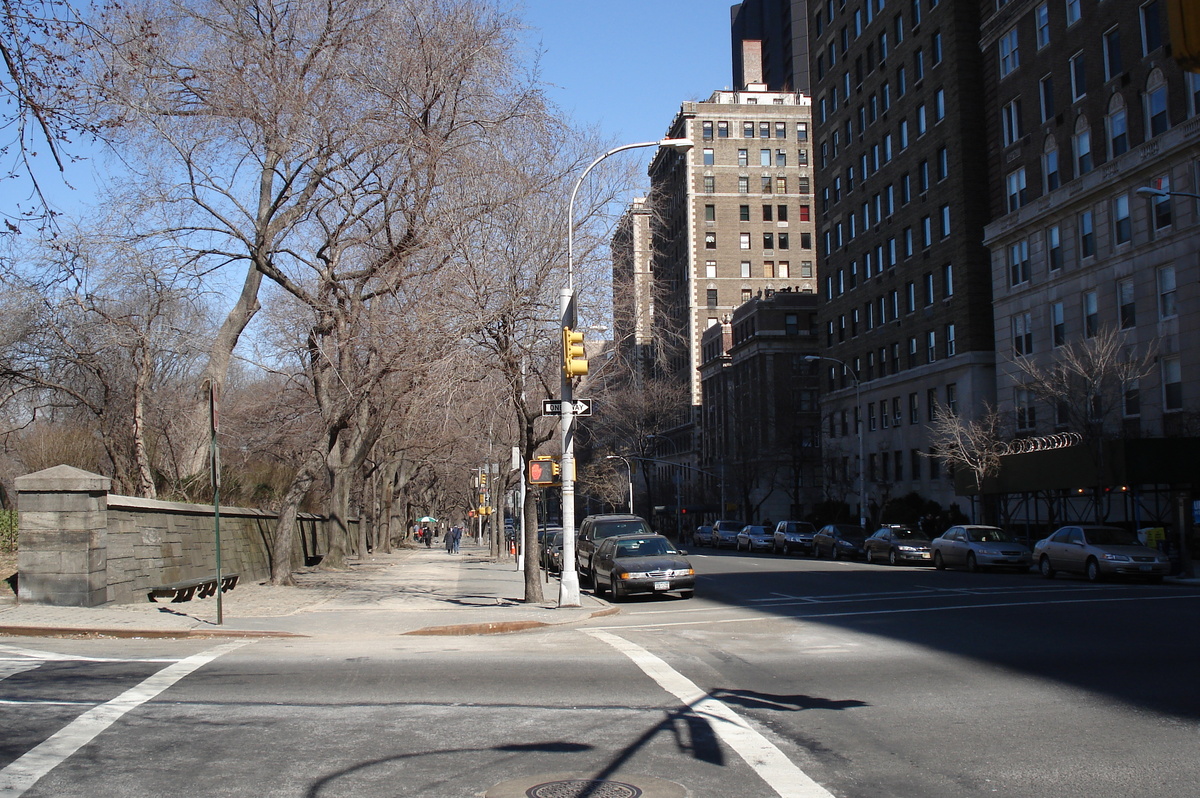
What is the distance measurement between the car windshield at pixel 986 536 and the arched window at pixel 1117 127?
16.8 m

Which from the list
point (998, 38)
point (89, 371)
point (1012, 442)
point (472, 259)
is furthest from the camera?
point (998, 38)

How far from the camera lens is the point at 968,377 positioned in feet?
170

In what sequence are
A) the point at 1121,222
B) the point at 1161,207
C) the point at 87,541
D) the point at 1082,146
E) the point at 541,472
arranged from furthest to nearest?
1. the point at 1082,146
2. the point at 1121,222
3. the point at 1161,207
4. the point at 541,472
5. the point at 87,541

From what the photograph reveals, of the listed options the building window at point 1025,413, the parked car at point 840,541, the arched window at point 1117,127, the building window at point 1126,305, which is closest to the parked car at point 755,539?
the parked car at point 840,541

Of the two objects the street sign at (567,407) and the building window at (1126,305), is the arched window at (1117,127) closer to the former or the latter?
the building window at (1126,305)

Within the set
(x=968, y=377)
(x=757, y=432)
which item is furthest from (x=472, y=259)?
(x=757, y=432)

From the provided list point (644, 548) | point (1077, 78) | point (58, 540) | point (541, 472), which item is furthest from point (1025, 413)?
point (58, 540)

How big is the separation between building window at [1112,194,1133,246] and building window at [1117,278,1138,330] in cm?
159

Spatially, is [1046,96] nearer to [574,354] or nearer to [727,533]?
[727,533]

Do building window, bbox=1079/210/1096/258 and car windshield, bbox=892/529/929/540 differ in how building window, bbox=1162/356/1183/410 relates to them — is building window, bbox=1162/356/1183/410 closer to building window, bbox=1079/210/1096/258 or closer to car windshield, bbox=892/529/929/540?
building window, bbox=1079/210/1096/258

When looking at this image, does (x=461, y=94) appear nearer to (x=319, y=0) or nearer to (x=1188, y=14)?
(x=319, y=0)

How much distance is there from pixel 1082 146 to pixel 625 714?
134 ft

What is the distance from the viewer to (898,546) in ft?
122

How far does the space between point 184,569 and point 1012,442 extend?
101 ft
